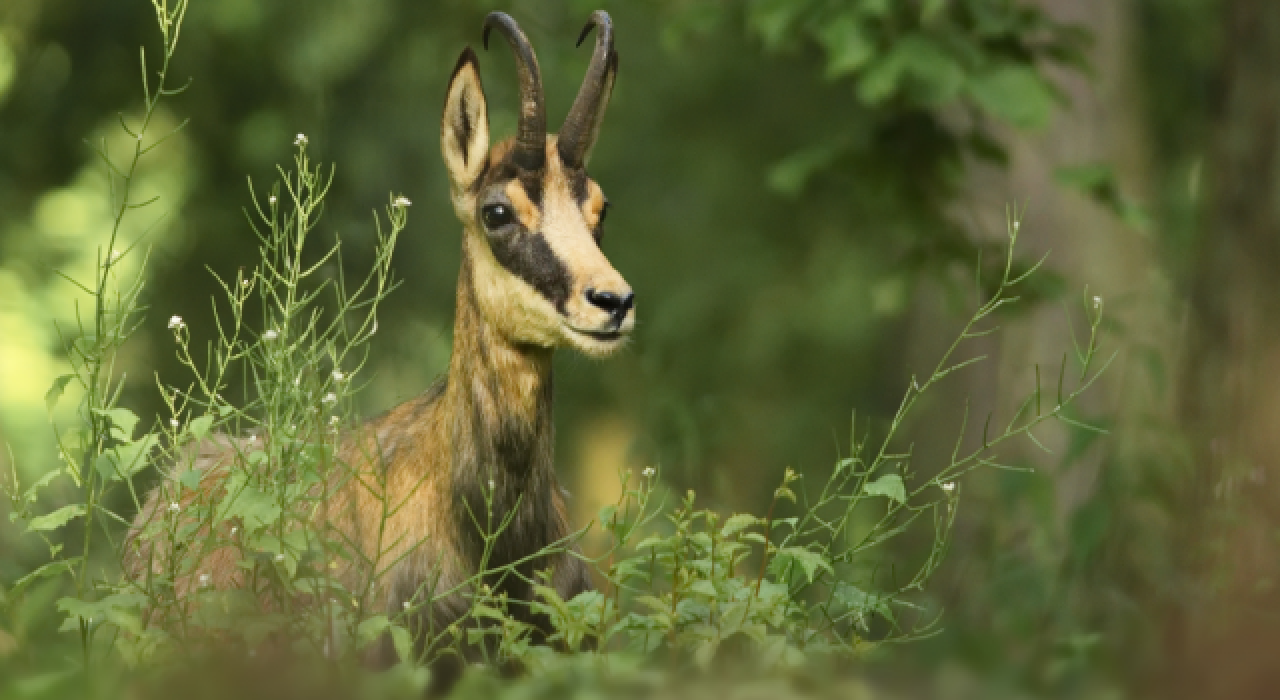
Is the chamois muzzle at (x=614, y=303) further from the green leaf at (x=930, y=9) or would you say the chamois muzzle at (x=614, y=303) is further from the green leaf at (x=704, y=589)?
the green leaf at (x=930, y=9)

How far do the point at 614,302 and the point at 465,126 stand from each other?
1.11 metres

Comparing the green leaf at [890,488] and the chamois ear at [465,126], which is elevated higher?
the chamois ear at [465,126]

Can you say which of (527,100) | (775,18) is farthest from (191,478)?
(775,18)

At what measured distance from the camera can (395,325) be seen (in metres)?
12.4

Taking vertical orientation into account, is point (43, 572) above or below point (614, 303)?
below

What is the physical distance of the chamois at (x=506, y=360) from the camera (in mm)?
5035

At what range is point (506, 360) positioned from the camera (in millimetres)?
5277

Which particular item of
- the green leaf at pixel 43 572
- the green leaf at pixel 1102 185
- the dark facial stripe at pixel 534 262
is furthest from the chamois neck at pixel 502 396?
the green leaf at pixel 1102 185

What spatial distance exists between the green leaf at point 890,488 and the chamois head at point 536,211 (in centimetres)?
117

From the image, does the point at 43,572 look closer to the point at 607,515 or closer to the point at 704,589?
the point at 607,515

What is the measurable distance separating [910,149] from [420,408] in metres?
4.55

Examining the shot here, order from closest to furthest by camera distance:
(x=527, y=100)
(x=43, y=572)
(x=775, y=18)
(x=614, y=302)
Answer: (x=43, y=572)
(x=614, y=302)
(x=527, y=100)
(x=775, y=18)

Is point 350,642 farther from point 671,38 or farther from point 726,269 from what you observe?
point 726,269

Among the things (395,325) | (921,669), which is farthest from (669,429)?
(921,669)
